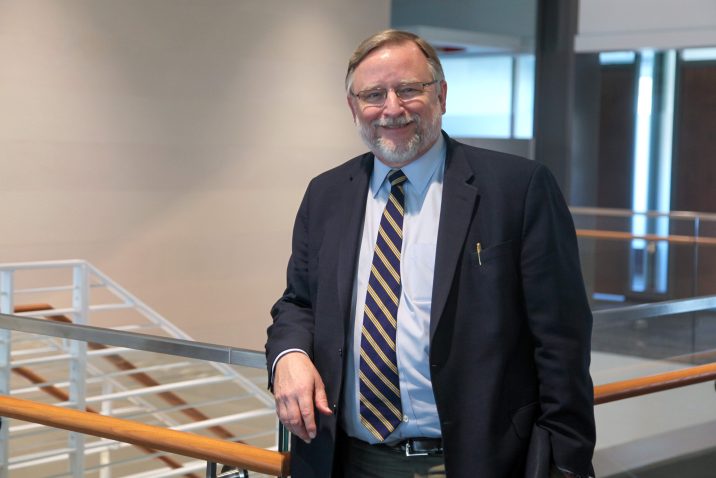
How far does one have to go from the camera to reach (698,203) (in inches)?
420

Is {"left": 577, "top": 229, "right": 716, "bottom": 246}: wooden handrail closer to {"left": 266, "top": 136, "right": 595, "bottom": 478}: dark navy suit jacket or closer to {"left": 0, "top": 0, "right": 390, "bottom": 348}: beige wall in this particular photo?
{"left": 0, "top": 0, "right": 390, "bottom": 348}: beige wall

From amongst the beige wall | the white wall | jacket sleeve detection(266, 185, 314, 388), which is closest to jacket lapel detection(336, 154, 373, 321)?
jacket sleeve detection(266, 185, 314, 388)

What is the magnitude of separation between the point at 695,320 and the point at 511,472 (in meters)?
4.84

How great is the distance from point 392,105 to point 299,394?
57 centimetres

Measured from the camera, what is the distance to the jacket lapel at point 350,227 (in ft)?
6.44

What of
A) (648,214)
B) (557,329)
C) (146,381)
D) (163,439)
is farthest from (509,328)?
(648,214)

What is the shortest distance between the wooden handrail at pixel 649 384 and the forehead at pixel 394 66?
1006 millimetres

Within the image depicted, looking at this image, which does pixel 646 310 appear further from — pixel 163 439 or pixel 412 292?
pixel 163 439

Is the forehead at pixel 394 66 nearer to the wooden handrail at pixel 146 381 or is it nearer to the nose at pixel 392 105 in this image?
the nose at pixel 392 105

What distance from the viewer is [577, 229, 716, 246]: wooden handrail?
822 centimetres

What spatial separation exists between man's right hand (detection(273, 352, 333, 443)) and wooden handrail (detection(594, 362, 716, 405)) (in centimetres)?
87

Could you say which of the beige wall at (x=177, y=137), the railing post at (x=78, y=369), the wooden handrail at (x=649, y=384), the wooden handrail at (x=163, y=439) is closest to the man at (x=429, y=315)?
the wooden handrail at (x=163, y=439)

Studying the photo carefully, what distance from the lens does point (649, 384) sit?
2.79 m

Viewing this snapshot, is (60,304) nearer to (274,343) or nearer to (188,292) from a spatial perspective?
(188,292)
